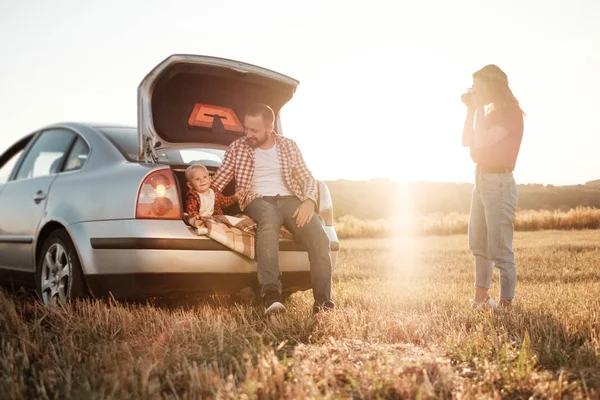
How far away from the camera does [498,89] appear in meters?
5.21

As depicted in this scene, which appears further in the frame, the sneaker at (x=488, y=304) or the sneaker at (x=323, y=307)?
the sneaker at (x=488, y=304)

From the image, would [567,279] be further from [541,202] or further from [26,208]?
[541,202]

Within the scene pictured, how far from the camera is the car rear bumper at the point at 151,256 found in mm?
4223

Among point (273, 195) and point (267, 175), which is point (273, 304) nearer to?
point (273, 195)

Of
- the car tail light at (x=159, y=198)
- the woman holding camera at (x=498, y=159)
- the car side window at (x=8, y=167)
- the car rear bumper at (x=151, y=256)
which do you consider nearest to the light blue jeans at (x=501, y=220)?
the woman holding camera at (x=498, y=159)

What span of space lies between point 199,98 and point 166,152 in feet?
1.83

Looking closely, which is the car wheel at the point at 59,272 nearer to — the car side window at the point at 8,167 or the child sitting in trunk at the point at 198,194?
the child sitting in trunk at the point at 198,194

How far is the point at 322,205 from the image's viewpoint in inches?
212

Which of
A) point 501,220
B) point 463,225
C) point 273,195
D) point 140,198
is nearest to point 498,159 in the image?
point 501,220

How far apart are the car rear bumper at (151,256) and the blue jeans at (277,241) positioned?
Result: 0.67ft

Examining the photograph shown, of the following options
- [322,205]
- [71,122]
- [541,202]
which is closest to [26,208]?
[71,122]

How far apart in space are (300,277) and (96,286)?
1.53m

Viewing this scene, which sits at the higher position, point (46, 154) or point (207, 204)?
point (46, 154)

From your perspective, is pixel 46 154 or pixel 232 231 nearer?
pixel 232 231
